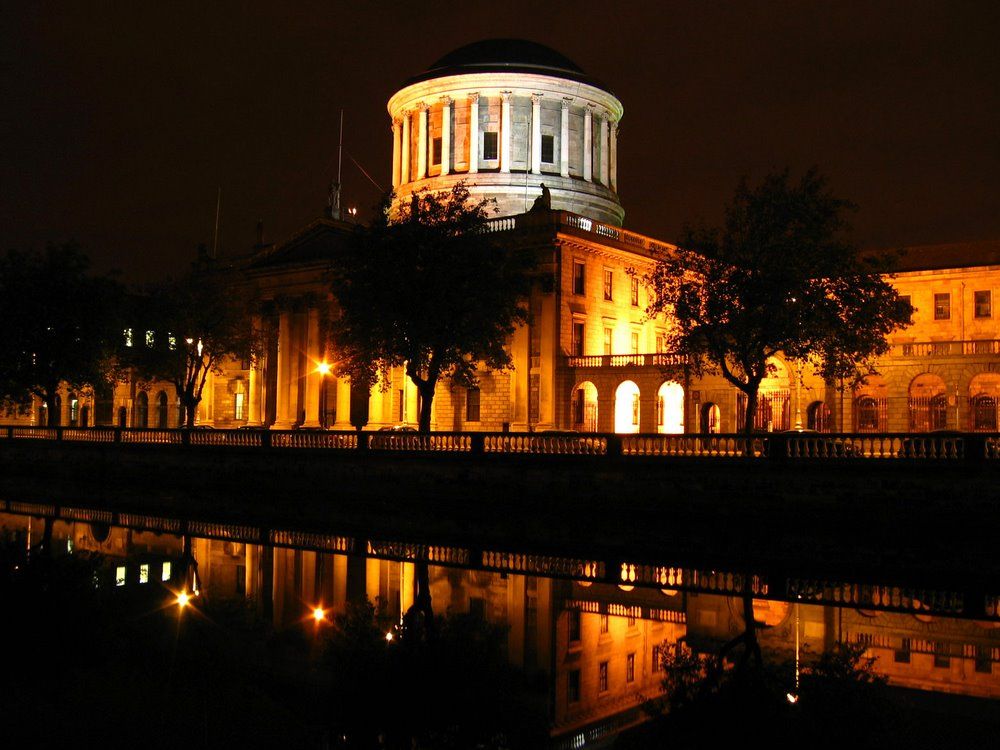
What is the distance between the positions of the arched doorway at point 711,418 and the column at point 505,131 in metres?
25.6

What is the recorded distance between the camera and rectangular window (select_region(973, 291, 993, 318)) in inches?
Answer: 2554

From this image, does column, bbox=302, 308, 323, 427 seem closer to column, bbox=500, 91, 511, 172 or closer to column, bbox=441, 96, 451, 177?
column, bbox=441, 96, 451, 177

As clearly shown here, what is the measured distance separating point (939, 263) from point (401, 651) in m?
59.7

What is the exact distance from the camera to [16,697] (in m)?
12.8

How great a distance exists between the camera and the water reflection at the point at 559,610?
45.5 ft

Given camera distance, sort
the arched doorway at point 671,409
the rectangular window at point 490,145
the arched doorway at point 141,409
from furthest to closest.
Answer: the arched doorway at point 141,409
the rectangular window at point 490,145
the arched doorway at point 671,409

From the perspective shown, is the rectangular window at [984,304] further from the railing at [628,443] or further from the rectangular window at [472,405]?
the railing at [628,443]

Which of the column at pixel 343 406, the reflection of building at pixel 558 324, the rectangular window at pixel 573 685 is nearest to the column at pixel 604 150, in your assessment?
the reflection of building at pixel 558 324

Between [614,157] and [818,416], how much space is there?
33.6m


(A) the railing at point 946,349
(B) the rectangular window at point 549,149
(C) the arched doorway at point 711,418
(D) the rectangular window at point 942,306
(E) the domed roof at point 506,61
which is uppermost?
(E) the domed roof at point 506,61

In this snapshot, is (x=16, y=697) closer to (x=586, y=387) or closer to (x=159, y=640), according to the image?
(x=159, y=640)

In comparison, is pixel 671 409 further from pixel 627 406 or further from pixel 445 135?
pixel 445 135

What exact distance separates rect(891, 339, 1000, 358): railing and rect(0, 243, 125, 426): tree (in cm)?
4153

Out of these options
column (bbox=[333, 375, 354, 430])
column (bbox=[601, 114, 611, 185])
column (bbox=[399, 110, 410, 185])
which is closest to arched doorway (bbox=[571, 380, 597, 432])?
column (bbox=[333, 375, 354, 430])
